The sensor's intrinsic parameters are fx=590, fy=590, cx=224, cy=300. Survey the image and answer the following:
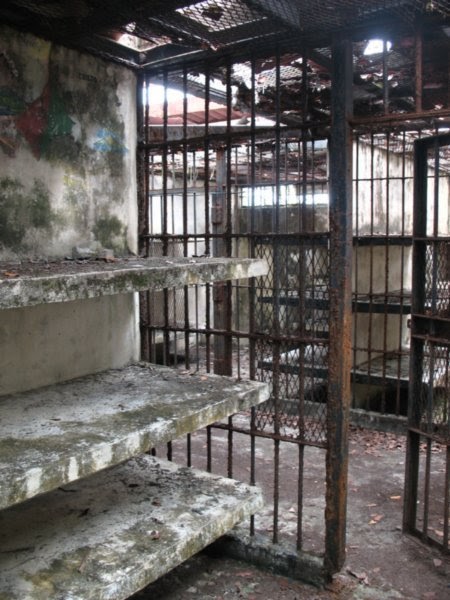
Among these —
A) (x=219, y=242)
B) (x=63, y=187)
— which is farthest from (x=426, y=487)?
(x=219, y=242)

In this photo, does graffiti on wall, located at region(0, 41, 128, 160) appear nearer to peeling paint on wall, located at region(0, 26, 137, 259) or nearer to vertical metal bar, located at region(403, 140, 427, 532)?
peeling paint on wall, located at region(0, 26, 137, 259)

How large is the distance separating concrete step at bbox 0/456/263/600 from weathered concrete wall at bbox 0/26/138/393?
29.9 inches

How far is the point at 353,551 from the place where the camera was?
181 inches

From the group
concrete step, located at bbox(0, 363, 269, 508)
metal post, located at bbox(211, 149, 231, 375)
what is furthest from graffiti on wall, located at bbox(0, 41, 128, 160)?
metal post, located at bbox(211, 149, 231, 375)

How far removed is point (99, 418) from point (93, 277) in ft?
2.88

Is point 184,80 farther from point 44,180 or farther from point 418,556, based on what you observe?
point 418,556

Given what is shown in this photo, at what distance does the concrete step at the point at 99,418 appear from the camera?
255 cm

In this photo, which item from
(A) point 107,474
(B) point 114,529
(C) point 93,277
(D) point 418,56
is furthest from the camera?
(A) point 107,474

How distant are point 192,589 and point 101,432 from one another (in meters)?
1.79

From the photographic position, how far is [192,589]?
4.05 m

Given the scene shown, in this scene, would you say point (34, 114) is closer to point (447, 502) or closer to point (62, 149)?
point (62, 149)

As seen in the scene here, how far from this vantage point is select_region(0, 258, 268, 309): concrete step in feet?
7.77

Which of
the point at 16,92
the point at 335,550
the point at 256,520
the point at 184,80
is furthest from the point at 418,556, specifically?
the point at 16,92

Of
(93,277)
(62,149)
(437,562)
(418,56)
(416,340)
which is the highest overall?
(418,56)
